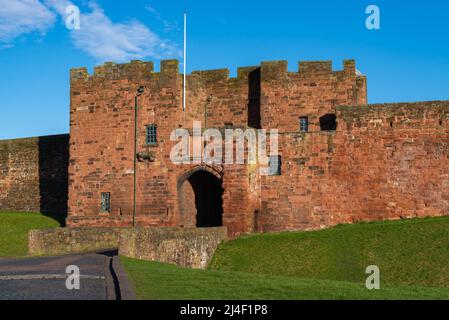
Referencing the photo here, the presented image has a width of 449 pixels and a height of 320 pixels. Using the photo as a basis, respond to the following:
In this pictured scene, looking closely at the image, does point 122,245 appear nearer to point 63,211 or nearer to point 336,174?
point 336,174

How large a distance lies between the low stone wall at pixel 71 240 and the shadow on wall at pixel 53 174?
1364 cm

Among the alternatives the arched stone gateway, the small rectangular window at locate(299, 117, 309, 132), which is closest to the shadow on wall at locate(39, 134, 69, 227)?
the arched stone gateway

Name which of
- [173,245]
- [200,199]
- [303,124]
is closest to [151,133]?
[200,199]

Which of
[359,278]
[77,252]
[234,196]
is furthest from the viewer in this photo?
[234,196]

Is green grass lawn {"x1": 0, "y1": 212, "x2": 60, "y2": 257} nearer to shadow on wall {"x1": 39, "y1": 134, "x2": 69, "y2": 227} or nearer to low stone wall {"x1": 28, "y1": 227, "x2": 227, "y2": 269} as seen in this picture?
shadow on wall {"x1": 39, "y1": 134, "x2": 69, "y2": 227}

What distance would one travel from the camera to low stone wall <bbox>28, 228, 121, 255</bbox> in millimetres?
25812

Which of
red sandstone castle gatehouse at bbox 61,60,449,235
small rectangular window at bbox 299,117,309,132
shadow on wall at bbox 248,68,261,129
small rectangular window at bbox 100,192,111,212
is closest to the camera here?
red sandstone castle gatehouse at bbox 61,60,449,235

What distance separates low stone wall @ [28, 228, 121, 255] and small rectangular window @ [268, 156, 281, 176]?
8481 millimetres

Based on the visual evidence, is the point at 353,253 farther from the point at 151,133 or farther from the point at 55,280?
the point at 55,280

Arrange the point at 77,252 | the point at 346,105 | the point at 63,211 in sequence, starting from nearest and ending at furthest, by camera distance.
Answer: the point at 77,252 < the point at 346,105 < the point at 63,211

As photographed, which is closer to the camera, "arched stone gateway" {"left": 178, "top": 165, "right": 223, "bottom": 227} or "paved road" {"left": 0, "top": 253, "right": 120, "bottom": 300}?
"paved road" {"left": 0, "top": 253, "right": 120, "bottom": 300}

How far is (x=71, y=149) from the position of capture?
3409cm

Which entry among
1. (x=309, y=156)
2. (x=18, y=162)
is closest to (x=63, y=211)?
(x=18, y=162)
